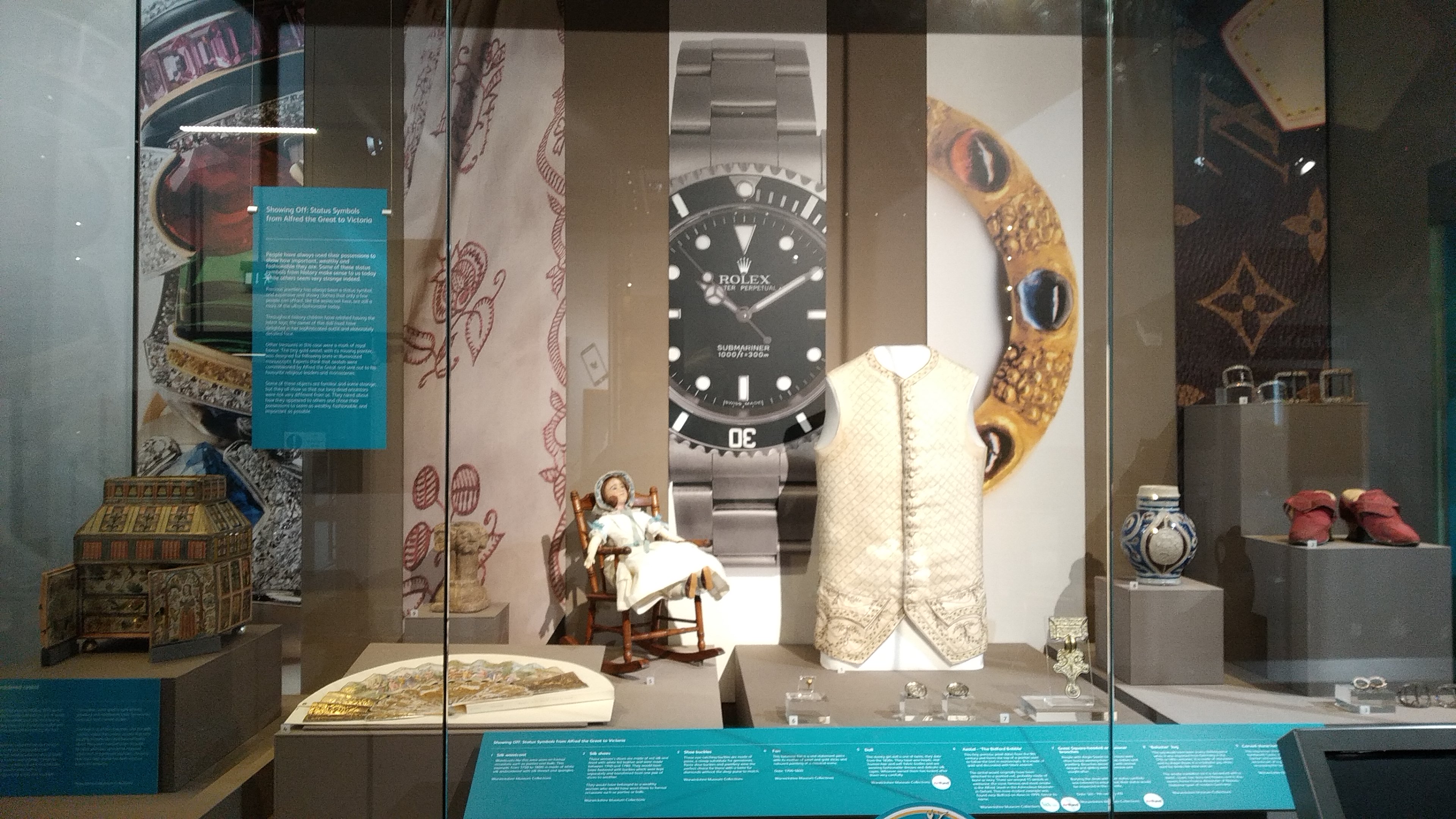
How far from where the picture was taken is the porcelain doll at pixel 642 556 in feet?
6.20

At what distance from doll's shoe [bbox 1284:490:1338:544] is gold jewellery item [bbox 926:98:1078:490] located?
0.61 m

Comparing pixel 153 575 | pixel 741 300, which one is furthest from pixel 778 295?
pixel 153 575

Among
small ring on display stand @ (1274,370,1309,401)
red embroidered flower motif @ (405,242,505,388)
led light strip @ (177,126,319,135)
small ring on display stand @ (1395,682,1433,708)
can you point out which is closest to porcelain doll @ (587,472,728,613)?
red embroidered flower motif @ (405,242,505,388)

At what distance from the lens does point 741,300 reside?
192cm

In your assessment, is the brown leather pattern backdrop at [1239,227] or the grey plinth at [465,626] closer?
the grey plinth at [465,626]

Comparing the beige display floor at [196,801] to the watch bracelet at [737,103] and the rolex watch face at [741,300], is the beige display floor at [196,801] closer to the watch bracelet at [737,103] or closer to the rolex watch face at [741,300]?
the rolex watch face at [741,300]

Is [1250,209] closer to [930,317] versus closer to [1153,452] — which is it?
[1153,452]

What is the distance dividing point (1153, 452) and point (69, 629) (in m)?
2.43

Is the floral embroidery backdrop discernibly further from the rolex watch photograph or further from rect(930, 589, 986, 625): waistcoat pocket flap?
rect(930, 589, 986, 625): waistcoat pocket flap

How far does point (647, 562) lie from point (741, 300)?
61 centimetres

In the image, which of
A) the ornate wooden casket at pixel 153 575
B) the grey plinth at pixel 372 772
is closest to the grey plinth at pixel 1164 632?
the grey plinth at pixel 372 772

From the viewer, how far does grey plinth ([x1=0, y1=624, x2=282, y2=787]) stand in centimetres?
183

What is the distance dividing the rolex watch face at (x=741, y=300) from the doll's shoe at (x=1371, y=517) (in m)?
1.27

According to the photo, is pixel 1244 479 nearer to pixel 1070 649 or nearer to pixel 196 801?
pixel 1070 649
